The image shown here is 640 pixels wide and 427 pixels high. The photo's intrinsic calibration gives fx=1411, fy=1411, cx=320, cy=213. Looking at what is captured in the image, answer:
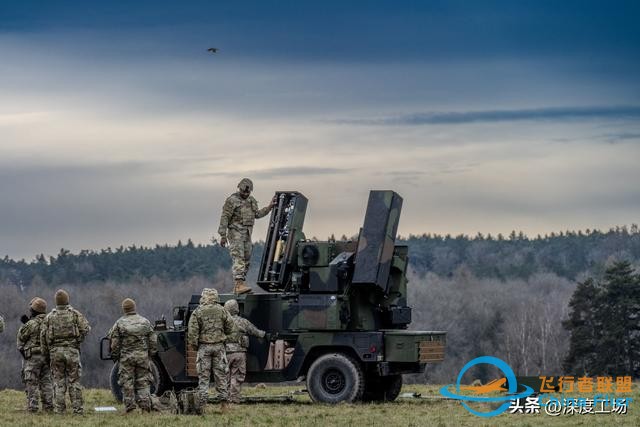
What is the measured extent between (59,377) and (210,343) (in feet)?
9.03

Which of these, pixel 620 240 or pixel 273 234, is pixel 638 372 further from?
pixel 620 240

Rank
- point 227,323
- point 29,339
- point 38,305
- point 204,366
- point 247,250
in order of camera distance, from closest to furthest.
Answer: point 204,366 → point 227,323 → point 29,339 → point 38,305 → point 247,250

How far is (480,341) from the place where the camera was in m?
111

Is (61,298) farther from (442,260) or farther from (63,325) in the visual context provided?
(442,260)

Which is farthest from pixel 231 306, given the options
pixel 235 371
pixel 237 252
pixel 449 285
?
pixel 449 285

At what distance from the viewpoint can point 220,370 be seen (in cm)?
2556

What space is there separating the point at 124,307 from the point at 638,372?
141ft

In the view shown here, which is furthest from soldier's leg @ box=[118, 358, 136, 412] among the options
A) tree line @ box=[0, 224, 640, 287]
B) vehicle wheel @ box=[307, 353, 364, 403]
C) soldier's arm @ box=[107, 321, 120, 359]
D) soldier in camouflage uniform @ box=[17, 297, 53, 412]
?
tree line @ box=[0, 224, 640, 287]

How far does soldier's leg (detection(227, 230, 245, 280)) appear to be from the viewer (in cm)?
2908

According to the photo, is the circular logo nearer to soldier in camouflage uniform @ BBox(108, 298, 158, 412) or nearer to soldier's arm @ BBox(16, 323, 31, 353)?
soldier in camouflage uniform @ BBox(108, 298, 158, 412)

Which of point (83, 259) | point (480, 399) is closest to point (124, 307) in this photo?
point (480, 399)

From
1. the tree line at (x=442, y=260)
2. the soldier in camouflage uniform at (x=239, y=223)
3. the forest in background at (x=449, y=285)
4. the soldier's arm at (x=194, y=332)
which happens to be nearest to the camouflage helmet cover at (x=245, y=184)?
the soldier in camouflage uniform at (x=239, y=223)

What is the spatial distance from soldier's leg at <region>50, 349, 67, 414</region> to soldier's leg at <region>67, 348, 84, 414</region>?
123 mm

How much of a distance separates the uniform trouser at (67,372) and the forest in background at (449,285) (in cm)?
6397
